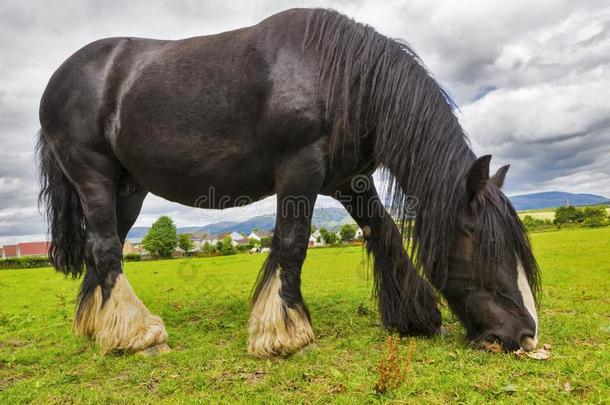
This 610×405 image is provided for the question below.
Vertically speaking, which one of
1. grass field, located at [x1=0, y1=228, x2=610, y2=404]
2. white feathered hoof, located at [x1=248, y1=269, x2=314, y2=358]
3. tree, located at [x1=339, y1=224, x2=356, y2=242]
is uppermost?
tree, located at [x1=339, y1=224, x2=356, y2=242]

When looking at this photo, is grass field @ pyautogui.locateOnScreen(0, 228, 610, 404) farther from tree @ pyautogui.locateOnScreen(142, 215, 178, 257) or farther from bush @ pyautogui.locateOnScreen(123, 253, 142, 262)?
tree @ pyautogui.locateOnScreen(142, 215, 178, 257)

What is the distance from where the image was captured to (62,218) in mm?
5117

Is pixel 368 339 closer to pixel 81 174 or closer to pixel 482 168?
pixel 482 168

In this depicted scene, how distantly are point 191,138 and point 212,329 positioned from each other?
2.49 metres

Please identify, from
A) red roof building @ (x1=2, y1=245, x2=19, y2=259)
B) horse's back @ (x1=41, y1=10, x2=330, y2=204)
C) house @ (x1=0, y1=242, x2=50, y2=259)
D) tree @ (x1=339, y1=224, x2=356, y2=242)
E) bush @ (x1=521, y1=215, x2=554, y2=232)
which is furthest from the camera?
red roof building @ (x1=2, y1=245, x2=19, y2=259)

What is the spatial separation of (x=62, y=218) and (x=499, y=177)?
4865 millimetres

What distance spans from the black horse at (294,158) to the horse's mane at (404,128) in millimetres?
13

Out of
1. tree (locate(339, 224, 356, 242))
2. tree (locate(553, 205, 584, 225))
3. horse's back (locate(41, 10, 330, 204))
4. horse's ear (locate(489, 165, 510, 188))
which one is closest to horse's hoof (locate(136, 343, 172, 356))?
horse's back (locate(41, 10, 330, 204))

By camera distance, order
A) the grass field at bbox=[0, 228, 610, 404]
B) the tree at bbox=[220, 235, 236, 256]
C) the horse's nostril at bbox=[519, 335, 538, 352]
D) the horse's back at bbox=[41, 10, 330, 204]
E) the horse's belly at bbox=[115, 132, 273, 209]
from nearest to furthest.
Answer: the grass field at bbox=[0, 228, 610, 404] → the horse's nostril at bbox=[519, 335, 538, 352] → the horse's back at bbox=[41, 10, 330, 204] → the horse's belly at bbox=[115, 132, 273, 209] → the tree at bbox=[220, 235, 236, 256]

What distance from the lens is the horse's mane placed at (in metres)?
3.48

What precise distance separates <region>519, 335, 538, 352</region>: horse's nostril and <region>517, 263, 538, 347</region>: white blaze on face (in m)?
0.02

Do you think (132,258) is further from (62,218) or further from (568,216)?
(568,216)

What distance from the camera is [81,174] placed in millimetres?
4520

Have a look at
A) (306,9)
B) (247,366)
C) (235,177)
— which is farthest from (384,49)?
(247,366)
